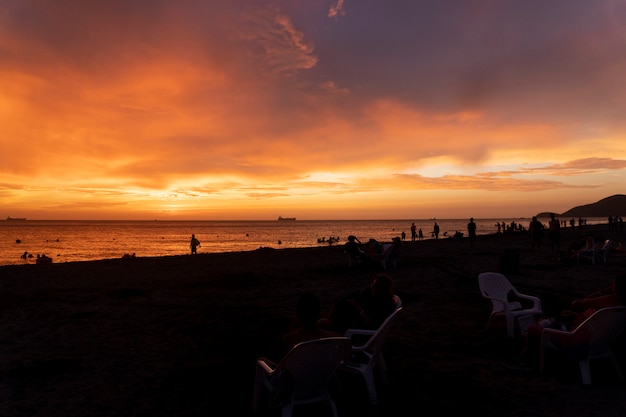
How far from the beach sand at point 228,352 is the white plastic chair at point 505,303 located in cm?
32

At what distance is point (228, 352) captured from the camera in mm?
6352

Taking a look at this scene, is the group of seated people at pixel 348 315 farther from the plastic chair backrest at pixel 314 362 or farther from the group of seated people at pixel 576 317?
the group of seated people at pixel 576 317

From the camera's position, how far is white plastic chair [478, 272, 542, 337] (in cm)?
663

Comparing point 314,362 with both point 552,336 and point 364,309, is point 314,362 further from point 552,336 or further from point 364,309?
point 552,336

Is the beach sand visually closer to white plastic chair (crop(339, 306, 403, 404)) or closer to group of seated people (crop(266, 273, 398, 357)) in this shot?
white plastic chair (crop(339, 306, 403, 404))

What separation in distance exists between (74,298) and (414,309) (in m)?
8.18

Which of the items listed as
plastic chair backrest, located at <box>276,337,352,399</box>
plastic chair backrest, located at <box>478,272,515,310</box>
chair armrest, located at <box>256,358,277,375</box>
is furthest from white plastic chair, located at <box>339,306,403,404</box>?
plastic chair backrest, located at <box>478,272,515,310</box>

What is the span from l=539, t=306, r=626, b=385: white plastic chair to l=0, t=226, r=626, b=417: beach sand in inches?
9.4

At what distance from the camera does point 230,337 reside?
7.16m

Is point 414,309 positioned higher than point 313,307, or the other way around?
point 313,307

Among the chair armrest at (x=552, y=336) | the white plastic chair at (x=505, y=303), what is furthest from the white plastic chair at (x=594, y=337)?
the white plastic chair at (x=505, y=303)

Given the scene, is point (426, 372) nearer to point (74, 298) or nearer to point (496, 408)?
point (496, 408)

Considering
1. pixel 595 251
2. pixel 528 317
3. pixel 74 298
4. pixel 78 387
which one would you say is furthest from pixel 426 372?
pixel 595 251

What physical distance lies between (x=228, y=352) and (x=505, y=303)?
4164 millimetres
